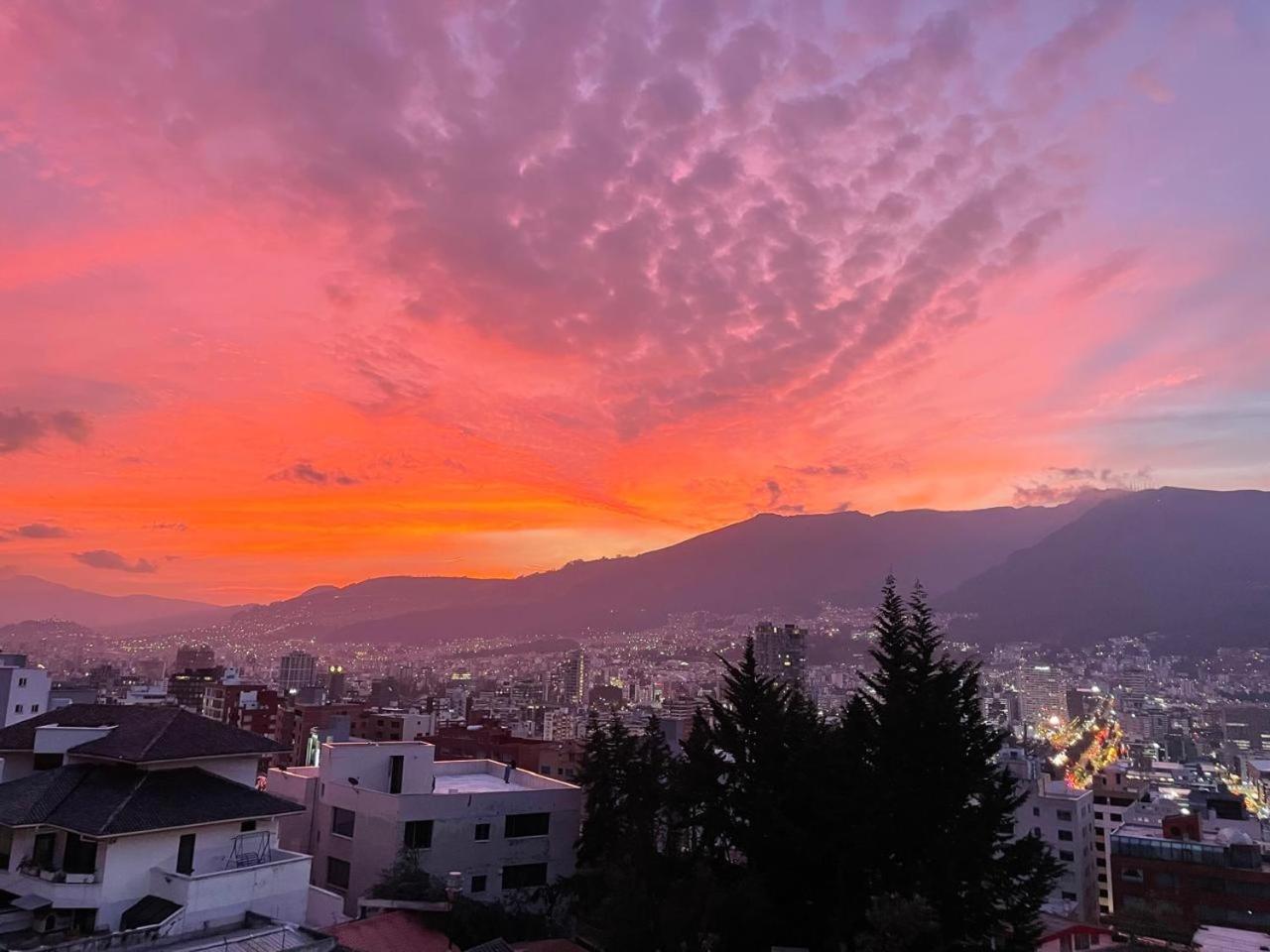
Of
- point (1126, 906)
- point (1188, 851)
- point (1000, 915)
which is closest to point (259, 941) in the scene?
point (1000, 915)

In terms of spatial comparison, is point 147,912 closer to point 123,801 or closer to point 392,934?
point 123,801

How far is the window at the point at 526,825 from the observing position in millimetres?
24891

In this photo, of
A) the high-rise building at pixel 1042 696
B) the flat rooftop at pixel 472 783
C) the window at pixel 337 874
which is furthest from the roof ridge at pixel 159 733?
the high-rise building at pixel 1042 696

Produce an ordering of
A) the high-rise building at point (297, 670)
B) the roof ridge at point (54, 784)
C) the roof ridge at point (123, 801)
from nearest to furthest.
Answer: the roof ridge at point (123, 801) → the roof ridge at point (54, 784) → the high-rise building at point (297, 670)

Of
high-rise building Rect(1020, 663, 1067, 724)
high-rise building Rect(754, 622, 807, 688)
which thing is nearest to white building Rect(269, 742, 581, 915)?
high-rise building Rect(754, 622, 807, 688)

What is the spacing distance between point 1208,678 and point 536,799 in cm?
18776

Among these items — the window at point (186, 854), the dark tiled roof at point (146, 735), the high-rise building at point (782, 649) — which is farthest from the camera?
the high-rise building at point (782, 649)

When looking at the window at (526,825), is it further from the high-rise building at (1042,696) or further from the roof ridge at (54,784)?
the high-rise building at (1042,696)

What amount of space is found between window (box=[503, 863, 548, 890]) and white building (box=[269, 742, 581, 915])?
0.03 m

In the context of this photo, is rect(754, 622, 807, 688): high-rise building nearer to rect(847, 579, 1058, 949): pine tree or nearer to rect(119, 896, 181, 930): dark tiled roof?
rect(847, 579, 1058, 949): pine tree

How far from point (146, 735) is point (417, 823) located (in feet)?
25.7

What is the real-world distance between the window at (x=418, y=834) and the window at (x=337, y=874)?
2.11 m

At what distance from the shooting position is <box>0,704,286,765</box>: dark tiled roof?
17.5 metres

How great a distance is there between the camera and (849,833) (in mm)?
15969
